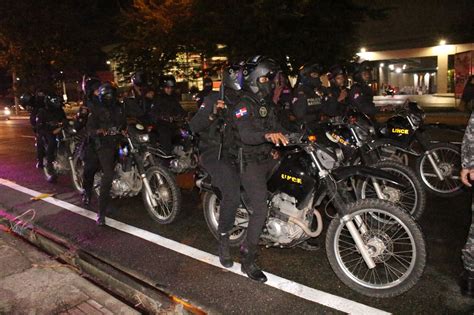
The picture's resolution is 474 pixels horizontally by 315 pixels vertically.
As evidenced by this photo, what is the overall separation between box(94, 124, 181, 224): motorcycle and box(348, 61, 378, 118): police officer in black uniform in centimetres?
292

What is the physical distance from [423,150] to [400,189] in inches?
67.3

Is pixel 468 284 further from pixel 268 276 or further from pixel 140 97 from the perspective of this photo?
pixel 140 97

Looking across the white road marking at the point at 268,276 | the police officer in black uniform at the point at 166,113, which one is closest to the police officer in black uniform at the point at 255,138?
the white road marking at the point at 268,276

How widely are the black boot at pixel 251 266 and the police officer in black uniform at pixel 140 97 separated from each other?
4.59m

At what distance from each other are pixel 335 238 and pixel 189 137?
4997mm

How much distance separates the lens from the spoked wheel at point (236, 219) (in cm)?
458

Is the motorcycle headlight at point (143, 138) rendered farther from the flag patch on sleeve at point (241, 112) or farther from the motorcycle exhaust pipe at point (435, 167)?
the motorcycle exhaust pipe at point (435, 167)

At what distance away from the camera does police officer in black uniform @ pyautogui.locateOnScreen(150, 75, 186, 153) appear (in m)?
8.15

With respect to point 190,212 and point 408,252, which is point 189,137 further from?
point 408,252

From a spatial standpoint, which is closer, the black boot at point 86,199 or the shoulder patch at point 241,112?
the shoulder patch at point 241,112

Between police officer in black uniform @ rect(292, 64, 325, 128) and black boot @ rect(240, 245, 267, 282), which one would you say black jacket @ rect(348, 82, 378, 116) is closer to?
police officer in black uniform @ rect(292, 64, 325, 128)

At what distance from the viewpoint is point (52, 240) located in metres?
5.49

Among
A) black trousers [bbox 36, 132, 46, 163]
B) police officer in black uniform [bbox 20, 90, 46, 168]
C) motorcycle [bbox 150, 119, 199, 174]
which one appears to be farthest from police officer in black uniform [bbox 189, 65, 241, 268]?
black trousers [bbox 36, 132, 46, 163]

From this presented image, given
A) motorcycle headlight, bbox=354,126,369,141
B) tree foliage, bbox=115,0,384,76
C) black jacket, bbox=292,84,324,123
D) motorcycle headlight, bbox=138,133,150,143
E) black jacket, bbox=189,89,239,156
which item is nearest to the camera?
black jacket, bbox=189,89,239,156
